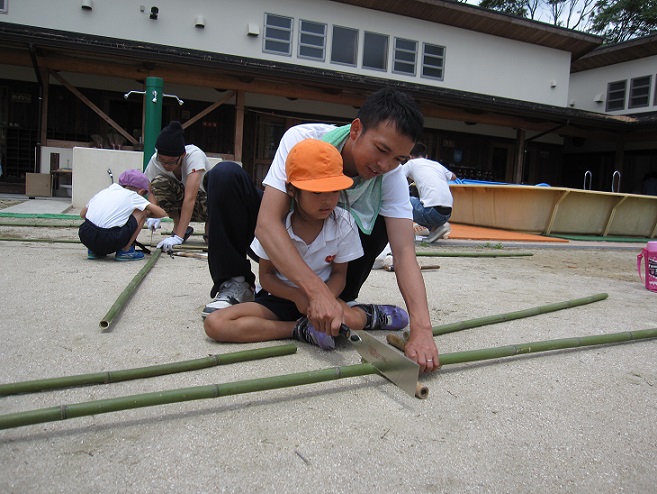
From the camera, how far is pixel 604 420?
1536 millimetres

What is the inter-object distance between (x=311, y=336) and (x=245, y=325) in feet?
0.84

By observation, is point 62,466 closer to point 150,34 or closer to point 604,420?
point 604,420

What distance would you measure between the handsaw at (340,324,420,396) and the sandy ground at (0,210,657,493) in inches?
1.8

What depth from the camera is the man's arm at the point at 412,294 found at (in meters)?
1.73

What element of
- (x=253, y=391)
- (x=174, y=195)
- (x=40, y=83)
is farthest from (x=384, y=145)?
(x=40, y=83)

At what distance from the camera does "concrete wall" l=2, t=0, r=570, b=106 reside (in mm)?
10859

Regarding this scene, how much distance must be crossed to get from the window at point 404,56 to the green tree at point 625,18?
17.4 metres

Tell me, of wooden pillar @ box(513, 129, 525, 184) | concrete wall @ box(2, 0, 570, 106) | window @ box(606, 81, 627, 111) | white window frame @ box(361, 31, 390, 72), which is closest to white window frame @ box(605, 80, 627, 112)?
window @ box(606, 81, 627, 111)

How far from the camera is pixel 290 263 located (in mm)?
1805

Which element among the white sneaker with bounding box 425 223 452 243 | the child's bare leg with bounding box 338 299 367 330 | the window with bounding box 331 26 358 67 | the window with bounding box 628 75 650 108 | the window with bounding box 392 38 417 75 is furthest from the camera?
the window with bounding box 628 75 650 108

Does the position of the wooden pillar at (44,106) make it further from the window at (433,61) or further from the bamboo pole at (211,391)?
the bamboo pole at (211,391)

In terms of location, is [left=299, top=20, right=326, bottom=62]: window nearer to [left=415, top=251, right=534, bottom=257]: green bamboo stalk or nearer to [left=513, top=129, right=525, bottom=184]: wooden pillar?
[left=513, top=129, right=525, bottom=184]: wooden pillar

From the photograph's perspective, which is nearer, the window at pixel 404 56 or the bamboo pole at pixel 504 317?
the bamboo pole at pixel 504 317

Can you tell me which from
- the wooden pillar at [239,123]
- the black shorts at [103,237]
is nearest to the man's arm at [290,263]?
the black shorts at [103,237]
